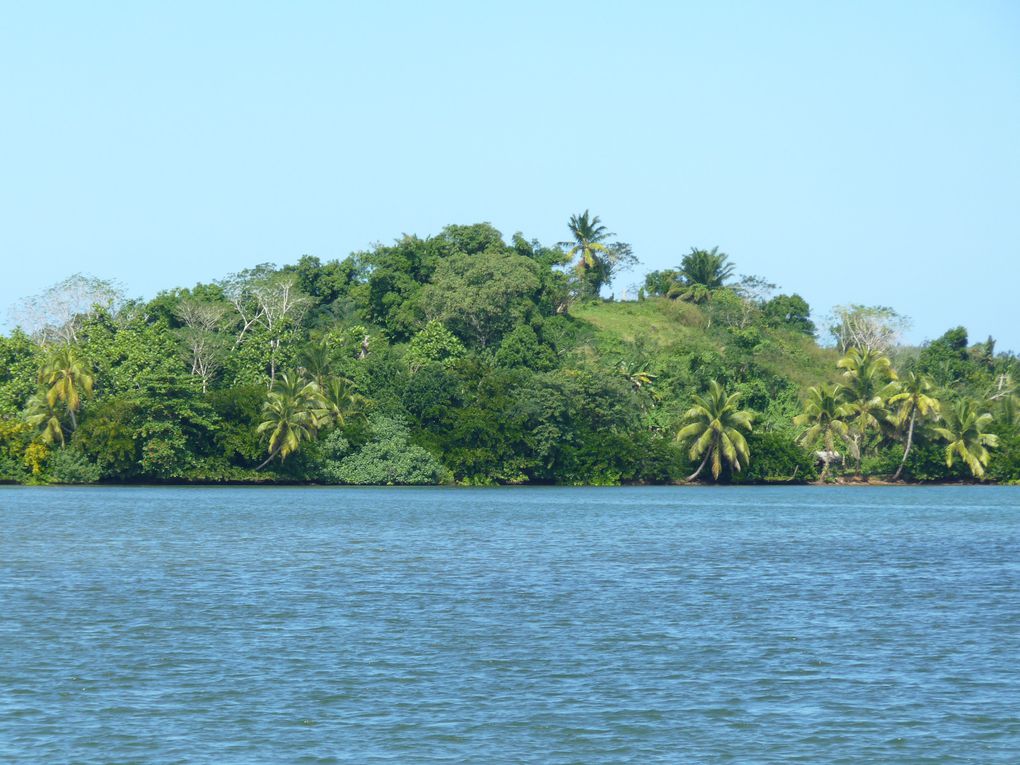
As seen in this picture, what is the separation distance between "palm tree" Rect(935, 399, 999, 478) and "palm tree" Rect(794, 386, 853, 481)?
278 inches

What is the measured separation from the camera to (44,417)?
86.6m

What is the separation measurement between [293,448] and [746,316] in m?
53.5

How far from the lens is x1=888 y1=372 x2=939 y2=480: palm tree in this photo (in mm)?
97562

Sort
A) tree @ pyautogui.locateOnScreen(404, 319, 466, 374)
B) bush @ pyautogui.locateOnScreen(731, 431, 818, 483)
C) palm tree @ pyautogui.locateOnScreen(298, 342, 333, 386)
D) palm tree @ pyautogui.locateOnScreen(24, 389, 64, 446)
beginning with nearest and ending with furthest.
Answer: palm tree @ pyautogui.locateOnScreen(24, 389, 64, 446) < palm tree @ pyautogui.locateOnScreen(298, 342, 333, 386) < bush @ pyautogui.locateOnScreen(731, 431, 818, 483) < tree @ pyautogui.locateOnScreen(404, 319, 466, 374)

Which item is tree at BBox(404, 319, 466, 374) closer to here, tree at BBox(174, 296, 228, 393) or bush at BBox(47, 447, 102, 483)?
tree at BBox(174, 296, 228, 393)

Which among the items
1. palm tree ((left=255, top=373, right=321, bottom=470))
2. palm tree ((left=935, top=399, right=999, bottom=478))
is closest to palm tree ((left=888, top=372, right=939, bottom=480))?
palm tree ((left=935, top=399, right=999, bottom=478))

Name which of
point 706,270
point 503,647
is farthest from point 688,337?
point 503,647

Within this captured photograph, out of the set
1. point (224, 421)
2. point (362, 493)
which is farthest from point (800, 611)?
point (224, 421)

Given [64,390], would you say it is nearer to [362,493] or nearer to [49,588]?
[362,493]

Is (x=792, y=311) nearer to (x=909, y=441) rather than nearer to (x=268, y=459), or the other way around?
(x=909, y=441)

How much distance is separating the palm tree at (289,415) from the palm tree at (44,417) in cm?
1340

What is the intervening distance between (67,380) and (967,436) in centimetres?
6260

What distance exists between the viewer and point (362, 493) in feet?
272

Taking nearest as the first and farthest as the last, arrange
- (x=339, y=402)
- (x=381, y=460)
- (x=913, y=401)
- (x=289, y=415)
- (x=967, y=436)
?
(x=289, y=415)
(x=381, y=460)
(x=339, y=402)
(x=913, y=401)
(x=967, y=436)
